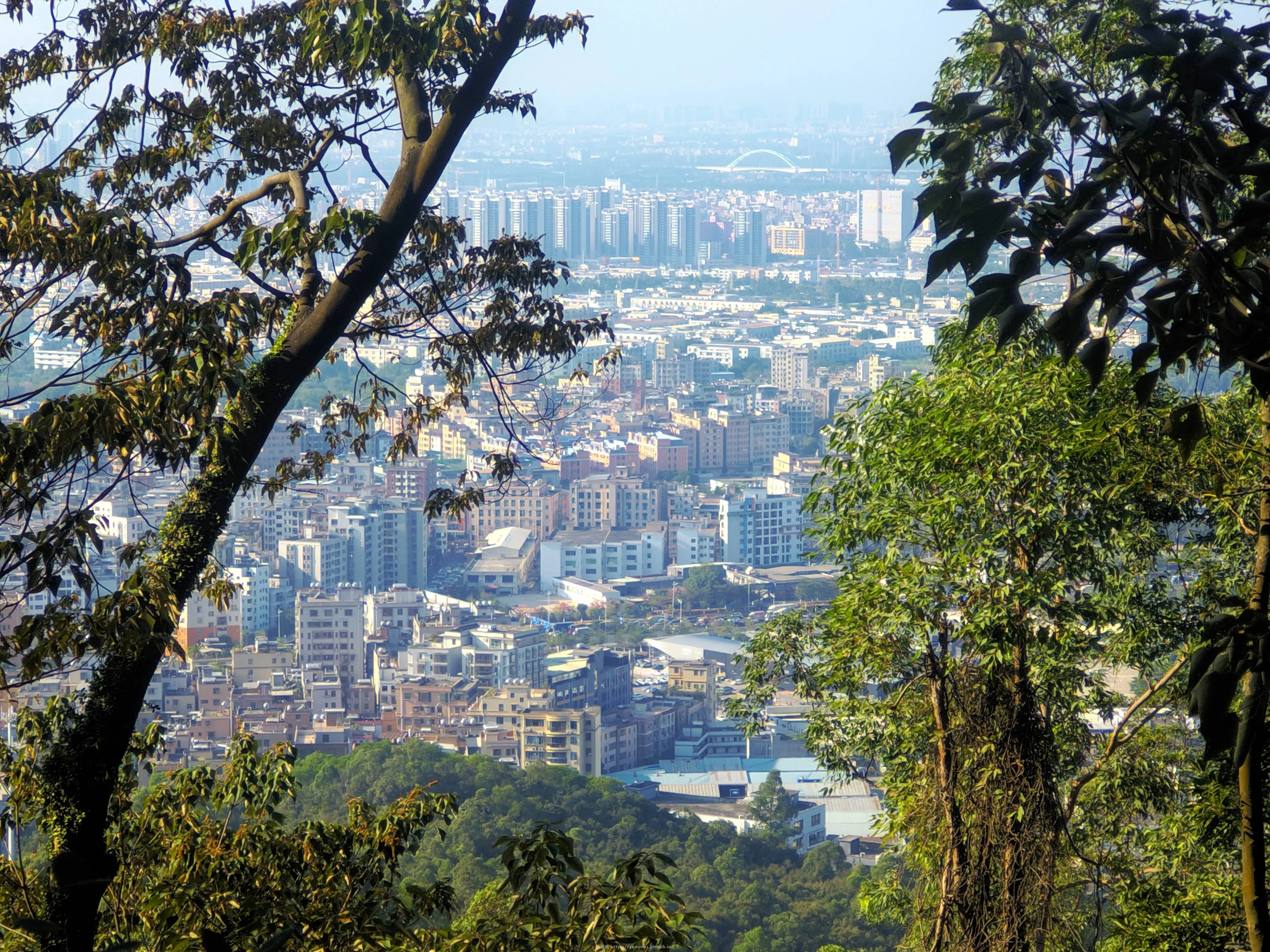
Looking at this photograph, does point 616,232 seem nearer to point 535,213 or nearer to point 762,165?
point 535,213

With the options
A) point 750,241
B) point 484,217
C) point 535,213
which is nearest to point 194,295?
point 484,217

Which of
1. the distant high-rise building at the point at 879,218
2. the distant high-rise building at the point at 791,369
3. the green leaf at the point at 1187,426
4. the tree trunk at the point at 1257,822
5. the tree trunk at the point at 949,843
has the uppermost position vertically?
the distant high-rise building at the point at 879,218

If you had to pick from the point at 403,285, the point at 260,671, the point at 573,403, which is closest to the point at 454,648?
the point at 260,671

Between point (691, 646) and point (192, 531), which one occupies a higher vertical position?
point (192, 531)

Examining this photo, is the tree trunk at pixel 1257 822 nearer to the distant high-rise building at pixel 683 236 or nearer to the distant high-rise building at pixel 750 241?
the distant high-rise building at pixel 683 236

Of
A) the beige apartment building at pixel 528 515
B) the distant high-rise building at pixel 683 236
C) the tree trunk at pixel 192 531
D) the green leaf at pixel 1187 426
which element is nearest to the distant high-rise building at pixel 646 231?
the distant high-rise building at pixel 683 236
